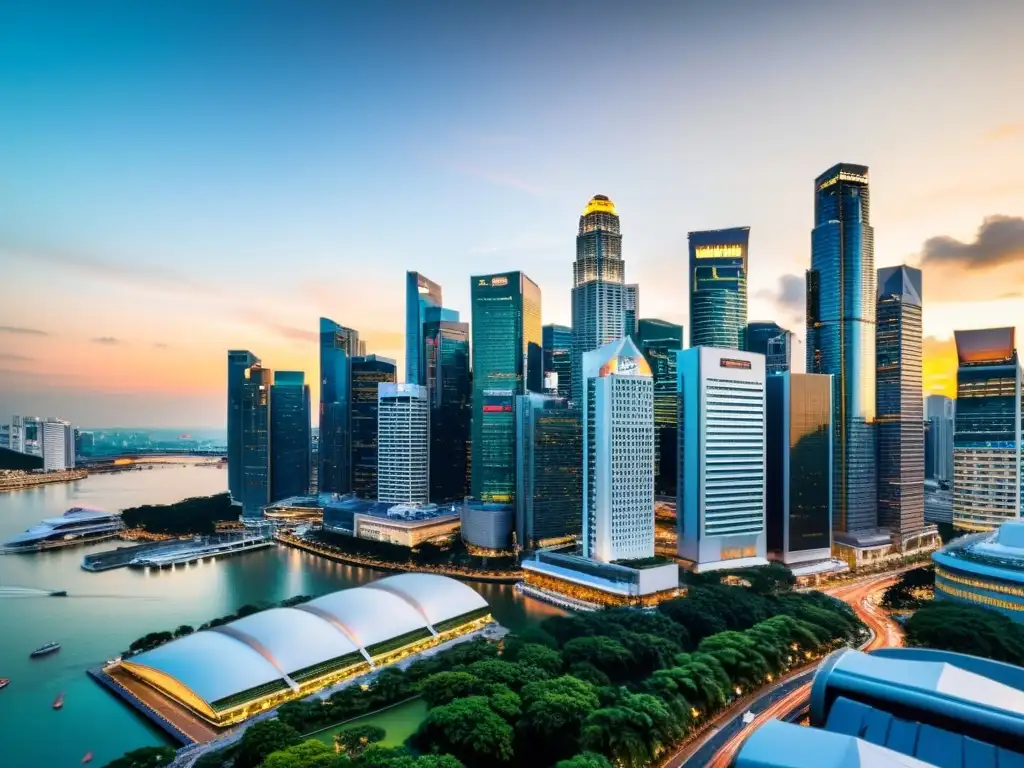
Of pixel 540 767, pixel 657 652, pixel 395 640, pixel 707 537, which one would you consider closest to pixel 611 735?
pixel 540 767

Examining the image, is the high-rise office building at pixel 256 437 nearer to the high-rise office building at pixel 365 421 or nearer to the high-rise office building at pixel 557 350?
the high-rise office building at pixel 365 421

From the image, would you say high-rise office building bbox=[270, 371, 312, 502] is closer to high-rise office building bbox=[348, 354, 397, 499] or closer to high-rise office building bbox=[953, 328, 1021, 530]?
high-rise office building bbox=[348, 354, 397, 499]

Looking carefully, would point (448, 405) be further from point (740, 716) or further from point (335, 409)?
point (740, 716)

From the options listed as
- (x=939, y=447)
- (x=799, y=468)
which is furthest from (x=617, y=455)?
(x=939, y=447)

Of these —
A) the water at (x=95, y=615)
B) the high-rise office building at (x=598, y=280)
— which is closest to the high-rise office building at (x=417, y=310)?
the high-rise office building at (x=598, y=280)

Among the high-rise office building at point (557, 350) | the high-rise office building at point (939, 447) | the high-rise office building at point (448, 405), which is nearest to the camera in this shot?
the high-rise office building at point (448, 405)

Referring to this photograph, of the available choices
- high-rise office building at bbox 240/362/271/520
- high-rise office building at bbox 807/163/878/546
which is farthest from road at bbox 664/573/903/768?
high-rise office building at bbox 240/362/271/520
